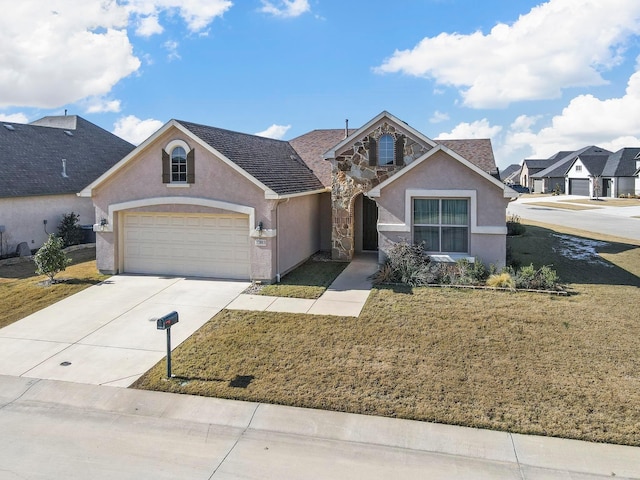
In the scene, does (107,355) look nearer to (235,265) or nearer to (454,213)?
(235,265)

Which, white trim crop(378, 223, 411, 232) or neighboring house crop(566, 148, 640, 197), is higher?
neighboring house crop(566, 148, 640, 197)

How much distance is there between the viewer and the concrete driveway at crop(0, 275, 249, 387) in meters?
9.52

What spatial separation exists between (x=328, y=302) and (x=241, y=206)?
166 inches

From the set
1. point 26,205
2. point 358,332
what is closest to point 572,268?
point 358,332

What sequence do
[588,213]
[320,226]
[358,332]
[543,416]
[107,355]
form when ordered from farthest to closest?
[588,213]
[320,226]
[358,332]
[107,355]
[543,416]

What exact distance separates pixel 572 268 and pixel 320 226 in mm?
9364

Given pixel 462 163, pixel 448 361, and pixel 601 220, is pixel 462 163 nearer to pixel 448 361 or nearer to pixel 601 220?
pixel 448 361

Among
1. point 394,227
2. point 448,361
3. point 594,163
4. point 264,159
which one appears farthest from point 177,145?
point 594,163

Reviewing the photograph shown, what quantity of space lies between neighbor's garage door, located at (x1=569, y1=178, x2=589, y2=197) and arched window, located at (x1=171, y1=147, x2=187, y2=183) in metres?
58.9

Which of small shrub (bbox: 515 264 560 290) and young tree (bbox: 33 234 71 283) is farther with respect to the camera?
young tree (bbox: 33 234 71 283)

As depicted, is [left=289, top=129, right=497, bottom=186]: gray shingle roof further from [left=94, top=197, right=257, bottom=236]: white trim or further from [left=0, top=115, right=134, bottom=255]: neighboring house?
[left=0, top=115, right=134, bottom=255]: neighboring house

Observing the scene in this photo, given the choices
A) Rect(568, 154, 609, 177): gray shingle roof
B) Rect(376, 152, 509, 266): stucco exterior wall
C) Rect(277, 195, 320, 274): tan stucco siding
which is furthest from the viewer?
Rect(568, 154, 609, 177): gray shingle roof

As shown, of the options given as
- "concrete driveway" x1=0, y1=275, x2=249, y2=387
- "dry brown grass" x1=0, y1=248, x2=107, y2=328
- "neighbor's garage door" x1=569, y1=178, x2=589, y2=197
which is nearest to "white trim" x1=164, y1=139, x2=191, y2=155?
"concrete driveway" x1=0, y1=275, x2=249, y2=387

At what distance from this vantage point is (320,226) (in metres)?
20.8
